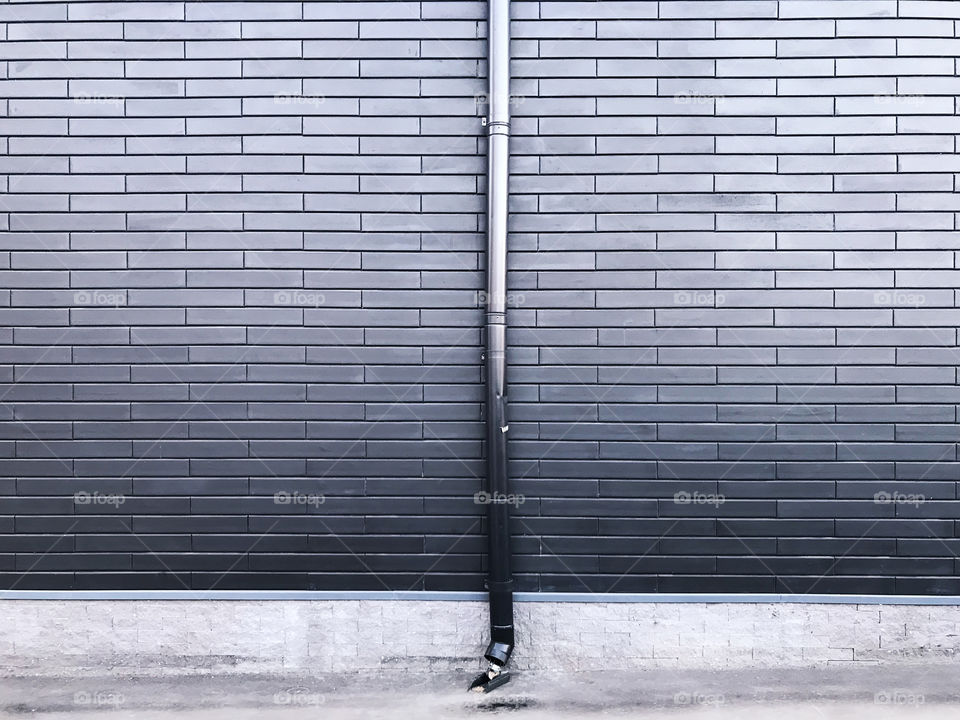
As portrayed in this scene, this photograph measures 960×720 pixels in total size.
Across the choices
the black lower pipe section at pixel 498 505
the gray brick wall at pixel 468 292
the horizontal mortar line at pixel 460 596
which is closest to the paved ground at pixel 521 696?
the black lower pipe section at pixel 498 505

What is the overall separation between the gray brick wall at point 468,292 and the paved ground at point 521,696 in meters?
0.52

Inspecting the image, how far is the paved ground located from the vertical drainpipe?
0.35 m

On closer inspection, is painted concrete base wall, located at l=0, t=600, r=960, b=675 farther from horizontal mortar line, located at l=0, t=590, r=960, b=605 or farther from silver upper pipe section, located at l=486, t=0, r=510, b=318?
silver upper pipe section, located at l=486, t=0, r=510, b=318

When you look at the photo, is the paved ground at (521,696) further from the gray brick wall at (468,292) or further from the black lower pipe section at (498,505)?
the gray brick wall at (468,292)

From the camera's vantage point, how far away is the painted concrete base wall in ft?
12.6

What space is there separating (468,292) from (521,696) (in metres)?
2.40

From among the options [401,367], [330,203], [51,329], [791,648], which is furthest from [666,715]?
[51,329]

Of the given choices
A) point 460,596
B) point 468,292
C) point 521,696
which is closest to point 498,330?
point 468,292

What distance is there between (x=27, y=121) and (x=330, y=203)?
1.97m

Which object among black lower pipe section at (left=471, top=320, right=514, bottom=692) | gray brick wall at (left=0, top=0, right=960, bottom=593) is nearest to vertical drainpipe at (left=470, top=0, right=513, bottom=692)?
black lower pipe section at (left=471, top=320, right=514, bottom=692)

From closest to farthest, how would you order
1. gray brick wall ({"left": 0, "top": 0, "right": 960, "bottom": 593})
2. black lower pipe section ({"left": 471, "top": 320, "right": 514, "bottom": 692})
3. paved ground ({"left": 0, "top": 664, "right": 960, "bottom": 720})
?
paved ground ({"left": 0, "top": 664, "right": 960, "bottom": 720})
black lower pipe section ({"left": 471, "top": 320, "right": 514, "bottom": 692})
gray brick wall ({"left": 0, "top": 0, "right": 960, "bottom": 593})

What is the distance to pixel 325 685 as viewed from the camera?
3691mm

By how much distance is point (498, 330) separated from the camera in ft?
12.1

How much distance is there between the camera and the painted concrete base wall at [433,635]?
12.6ft
